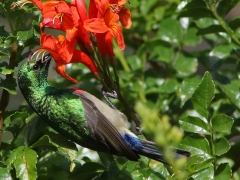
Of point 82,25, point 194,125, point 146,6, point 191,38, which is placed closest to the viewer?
point 82,25

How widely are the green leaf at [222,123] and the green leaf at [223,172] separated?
155 mm

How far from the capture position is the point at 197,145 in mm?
2133

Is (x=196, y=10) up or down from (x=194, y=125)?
up

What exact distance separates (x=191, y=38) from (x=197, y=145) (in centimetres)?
103

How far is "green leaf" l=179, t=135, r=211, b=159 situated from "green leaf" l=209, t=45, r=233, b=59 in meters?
0.79

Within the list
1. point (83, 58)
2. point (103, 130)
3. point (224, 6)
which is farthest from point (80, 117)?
point (224, 6)

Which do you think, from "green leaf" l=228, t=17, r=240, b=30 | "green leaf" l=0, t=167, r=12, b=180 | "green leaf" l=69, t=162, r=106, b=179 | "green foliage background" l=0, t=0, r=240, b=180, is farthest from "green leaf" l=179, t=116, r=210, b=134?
"green leaf" l=0, t=167, r=12, b=180

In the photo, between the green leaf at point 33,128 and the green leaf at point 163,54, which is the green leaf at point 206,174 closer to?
the green leaf at point 33,128

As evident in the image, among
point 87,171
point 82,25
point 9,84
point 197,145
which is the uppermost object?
point 82,25

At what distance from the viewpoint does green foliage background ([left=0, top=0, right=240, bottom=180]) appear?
6.79 feet

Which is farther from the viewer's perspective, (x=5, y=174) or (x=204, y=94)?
(x=204, y=94)

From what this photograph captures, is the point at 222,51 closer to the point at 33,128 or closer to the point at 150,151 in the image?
the point at 150,151

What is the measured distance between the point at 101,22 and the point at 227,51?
1.07 meters

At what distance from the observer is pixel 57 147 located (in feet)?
7.00
